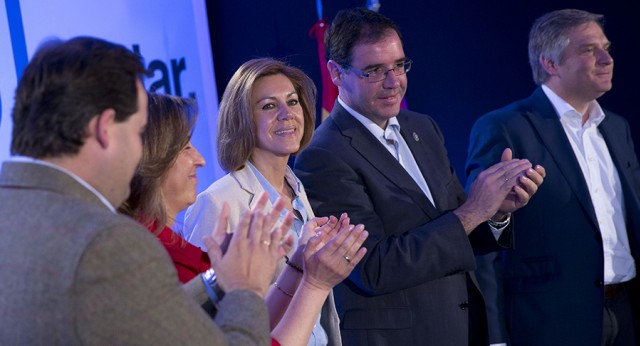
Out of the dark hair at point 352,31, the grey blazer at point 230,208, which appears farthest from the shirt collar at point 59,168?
the dark hair at point 352,31

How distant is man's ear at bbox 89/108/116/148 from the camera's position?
1.29 meters

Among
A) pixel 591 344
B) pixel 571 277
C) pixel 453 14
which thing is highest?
pixel 453 14

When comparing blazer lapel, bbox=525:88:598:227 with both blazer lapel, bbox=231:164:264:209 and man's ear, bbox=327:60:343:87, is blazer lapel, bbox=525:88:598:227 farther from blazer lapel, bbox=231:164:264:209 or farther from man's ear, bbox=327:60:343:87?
blazer lapel, bbox=231:164:264:209

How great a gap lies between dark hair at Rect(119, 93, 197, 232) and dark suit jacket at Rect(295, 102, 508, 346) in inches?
31.9

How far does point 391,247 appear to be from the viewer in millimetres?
2662

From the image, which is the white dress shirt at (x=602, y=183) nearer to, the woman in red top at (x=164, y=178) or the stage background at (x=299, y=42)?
the stage background at (x=299, y=42)

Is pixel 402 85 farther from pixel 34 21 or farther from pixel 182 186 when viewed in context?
pixel 34 21

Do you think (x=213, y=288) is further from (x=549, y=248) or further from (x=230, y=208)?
(x=549, y=248)

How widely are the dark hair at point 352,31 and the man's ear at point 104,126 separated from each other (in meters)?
1.78

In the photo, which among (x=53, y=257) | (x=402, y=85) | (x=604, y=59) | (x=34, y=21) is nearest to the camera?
(x=53, y=257)

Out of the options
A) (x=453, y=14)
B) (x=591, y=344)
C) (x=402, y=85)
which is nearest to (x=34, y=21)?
(x=402, y=85)

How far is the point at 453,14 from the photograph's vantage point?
450 cm

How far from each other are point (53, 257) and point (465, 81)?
3558 millimetres

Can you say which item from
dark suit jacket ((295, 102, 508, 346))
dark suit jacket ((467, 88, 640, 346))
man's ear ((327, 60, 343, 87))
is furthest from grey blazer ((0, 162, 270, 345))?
dark suit jacket ((467, 88, 640, 346))
